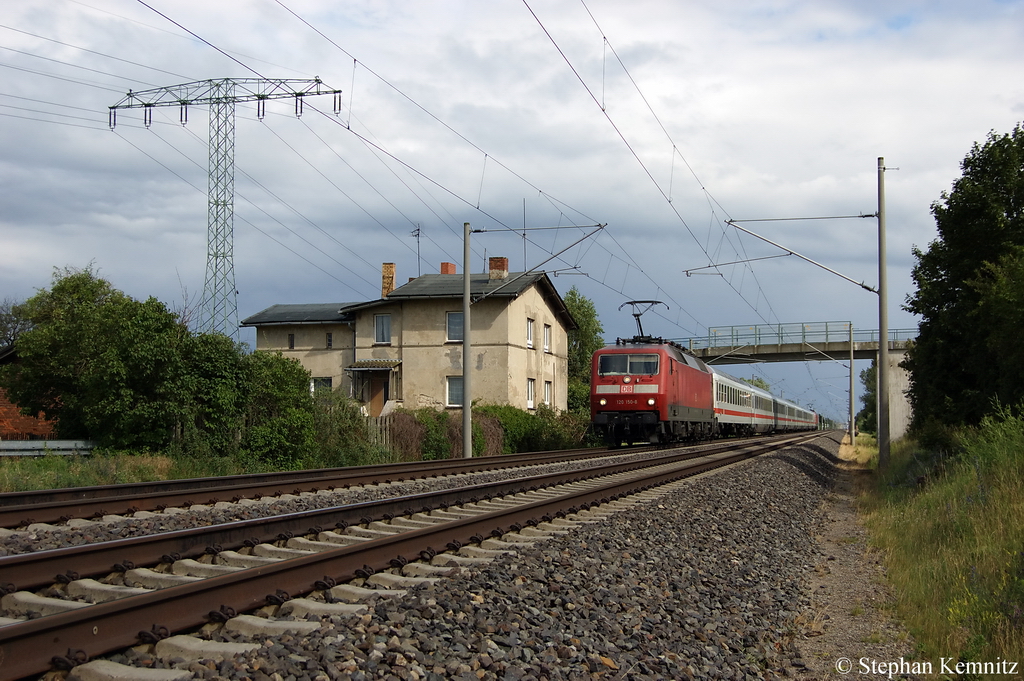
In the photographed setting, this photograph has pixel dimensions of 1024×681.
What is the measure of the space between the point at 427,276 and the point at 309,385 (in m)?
22.5

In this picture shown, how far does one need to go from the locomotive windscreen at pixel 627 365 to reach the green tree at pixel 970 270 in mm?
7934

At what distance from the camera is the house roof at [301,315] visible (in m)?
41.0

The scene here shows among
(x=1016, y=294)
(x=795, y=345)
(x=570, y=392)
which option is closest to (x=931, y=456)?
(x=1016, y=294)

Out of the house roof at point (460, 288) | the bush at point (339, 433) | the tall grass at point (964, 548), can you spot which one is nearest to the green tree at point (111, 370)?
the bush at point (339, 433)

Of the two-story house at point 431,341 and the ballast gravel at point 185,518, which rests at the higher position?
the two-story house at point 431,341

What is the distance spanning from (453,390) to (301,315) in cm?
955

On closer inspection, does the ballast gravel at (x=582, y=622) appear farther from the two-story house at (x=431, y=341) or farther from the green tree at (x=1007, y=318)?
the two-story house at (x=431, y=341)

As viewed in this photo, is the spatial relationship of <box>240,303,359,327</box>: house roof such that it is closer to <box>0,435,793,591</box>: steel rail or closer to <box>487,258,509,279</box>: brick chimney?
<box>487,258,509,279</box>: brick chimney

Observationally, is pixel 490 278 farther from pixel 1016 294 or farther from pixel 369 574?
pixel 369 574

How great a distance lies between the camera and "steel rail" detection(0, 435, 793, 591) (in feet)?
19.9

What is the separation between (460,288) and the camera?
125 feet

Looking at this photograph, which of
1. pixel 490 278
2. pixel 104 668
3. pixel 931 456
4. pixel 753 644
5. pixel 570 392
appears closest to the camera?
pixel 104 668

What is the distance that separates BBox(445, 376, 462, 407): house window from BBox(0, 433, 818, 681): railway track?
27.2 metres

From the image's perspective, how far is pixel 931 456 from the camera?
64.0ft
